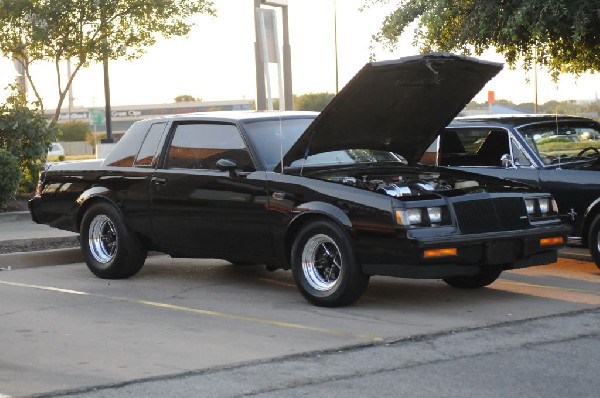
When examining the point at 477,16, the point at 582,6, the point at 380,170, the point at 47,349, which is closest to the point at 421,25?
the point at 477,16

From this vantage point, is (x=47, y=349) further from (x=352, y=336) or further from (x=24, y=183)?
(x=24, y=183)

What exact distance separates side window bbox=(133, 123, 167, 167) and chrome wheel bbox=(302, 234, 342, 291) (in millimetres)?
2198

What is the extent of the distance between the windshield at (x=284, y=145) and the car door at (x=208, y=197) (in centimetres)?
14

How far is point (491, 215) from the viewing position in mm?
8297

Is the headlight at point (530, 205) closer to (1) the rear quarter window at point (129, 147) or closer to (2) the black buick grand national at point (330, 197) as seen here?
(2) the black buick grand national at point (330, 197)

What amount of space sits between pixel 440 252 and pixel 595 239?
2.73 metres

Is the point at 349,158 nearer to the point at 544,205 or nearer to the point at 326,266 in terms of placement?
the point at 326,266

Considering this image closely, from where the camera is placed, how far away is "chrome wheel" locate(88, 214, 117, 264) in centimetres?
1034

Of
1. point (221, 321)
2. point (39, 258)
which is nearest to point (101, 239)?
point (39, 258)

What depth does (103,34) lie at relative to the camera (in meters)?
23.8

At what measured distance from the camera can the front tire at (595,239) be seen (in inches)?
392

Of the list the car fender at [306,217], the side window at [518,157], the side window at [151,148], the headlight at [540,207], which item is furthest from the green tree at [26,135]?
the headlight at [540,207]

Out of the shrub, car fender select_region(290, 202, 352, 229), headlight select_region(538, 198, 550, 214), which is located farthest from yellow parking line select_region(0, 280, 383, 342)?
the shrub

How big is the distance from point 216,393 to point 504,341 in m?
2.24
